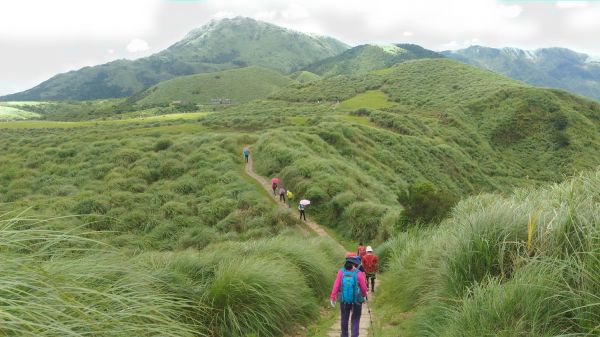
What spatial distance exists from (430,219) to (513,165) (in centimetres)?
5413

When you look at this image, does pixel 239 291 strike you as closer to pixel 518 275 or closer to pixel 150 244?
pixel 518 275

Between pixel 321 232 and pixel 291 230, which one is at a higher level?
pixel 291 230

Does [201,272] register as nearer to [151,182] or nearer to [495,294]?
[495,294]

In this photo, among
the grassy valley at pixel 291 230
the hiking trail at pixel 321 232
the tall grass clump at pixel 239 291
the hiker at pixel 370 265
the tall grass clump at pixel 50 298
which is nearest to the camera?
the tall grass clump at pixel 50 298

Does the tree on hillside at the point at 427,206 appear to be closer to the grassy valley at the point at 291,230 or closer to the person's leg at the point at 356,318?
the grassy valley at the point at 291,230

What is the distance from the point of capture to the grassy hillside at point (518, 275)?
3666 mm

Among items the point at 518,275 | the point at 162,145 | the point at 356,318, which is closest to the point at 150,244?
the point at 356,318

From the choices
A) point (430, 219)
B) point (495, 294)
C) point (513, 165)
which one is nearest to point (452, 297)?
point (495, 294)

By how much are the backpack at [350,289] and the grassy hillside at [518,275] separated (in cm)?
86

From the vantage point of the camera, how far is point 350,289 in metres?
6.22

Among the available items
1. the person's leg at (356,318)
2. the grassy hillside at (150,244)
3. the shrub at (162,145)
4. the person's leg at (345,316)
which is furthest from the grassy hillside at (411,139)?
the shrub at (162,145)

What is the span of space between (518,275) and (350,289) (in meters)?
2.50

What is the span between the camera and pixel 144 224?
1909 cm

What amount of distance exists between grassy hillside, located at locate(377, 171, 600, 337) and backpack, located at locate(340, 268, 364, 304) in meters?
0.86
